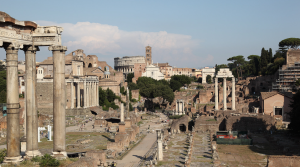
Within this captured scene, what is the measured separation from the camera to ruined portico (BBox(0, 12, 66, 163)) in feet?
39.3

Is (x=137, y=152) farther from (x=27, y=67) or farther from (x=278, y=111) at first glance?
(x=278, y=111)

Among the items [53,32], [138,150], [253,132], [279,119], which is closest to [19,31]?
[53,32]

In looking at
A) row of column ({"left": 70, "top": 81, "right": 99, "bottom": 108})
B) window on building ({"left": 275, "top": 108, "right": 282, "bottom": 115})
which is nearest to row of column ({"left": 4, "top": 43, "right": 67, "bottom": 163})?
window on building ({"left": 275, "top": 108, "right": 282, "bottom": 115})

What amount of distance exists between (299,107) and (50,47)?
80.1ft

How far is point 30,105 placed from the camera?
1292 cm

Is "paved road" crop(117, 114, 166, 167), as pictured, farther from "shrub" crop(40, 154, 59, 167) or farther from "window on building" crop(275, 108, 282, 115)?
"window on building" crop(275, 108, 282, 115)

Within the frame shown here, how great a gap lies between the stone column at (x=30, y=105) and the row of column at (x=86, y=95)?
42.8 m

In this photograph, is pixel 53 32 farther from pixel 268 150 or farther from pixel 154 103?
pixel 154 103

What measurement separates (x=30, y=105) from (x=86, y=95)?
44.6 metres

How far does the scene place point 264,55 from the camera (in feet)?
255

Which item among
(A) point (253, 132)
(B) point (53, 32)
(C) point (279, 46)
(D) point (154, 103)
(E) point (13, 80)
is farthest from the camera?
(C) point (279, 46)

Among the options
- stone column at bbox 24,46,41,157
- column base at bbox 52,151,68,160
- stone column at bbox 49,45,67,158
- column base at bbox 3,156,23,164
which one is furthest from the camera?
stone column at bbox 24,46,41,157

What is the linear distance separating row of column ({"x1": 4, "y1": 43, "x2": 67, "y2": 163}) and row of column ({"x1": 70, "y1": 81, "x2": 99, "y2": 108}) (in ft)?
141

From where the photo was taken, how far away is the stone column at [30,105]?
12898mm
